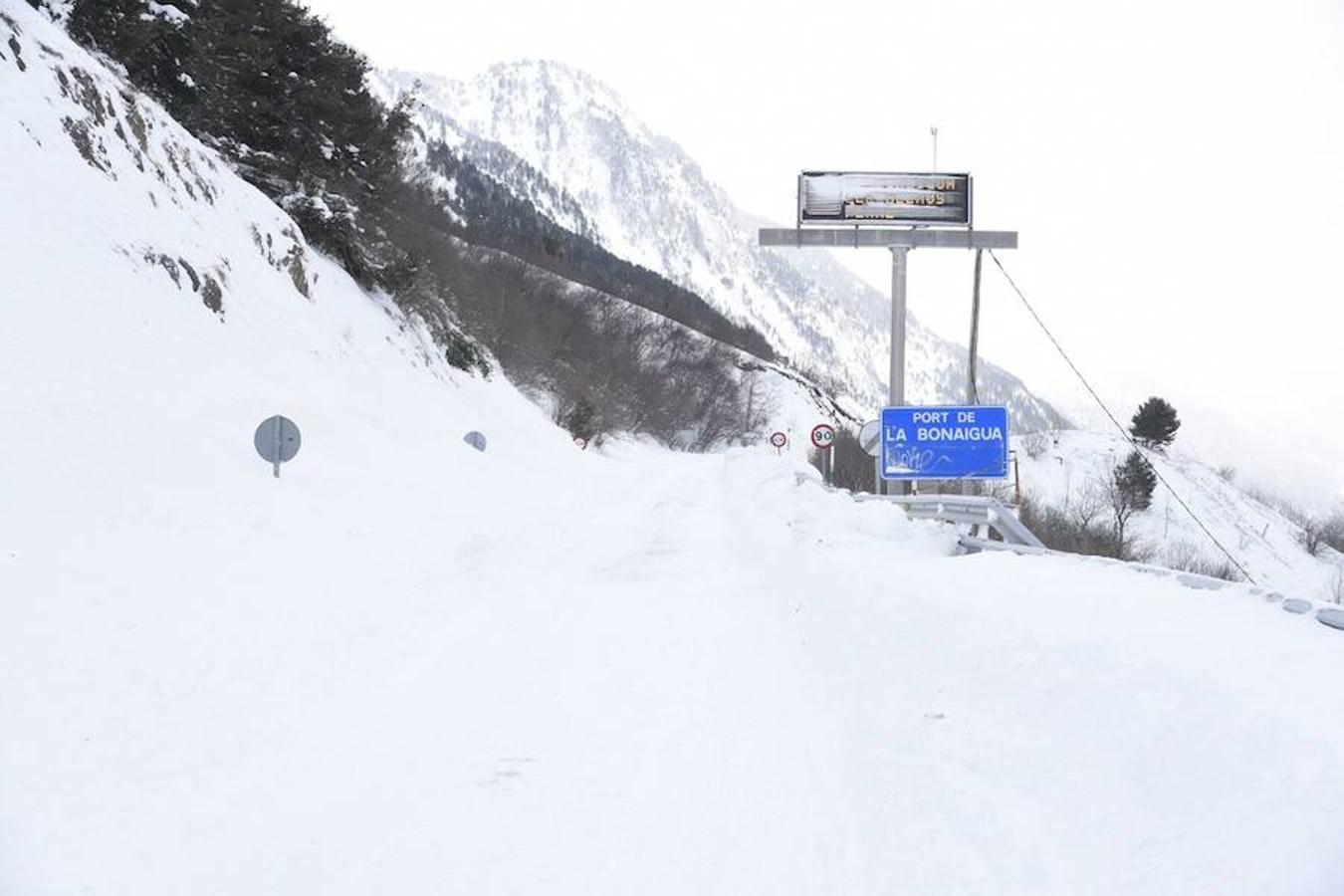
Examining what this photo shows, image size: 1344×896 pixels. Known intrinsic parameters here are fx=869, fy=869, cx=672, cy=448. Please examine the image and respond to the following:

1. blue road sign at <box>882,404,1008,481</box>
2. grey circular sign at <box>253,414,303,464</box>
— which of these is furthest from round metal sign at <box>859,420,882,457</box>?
grey circular sign at <box>253,414,303,464</box>

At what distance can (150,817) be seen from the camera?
382cm

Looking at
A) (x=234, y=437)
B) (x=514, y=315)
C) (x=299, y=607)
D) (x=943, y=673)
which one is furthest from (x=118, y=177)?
(x=514, y=315)

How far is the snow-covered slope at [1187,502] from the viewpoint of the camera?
2474 inches

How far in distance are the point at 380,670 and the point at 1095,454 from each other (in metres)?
92.7

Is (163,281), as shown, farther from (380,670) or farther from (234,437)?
(380,670)

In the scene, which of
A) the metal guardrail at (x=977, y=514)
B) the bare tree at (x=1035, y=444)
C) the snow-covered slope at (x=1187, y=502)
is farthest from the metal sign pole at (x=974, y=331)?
the bare tree at (x=1035, y=444)

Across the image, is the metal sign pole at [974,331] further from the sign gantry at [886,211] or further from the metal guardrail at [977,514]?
the metal guardrail at [977,514]

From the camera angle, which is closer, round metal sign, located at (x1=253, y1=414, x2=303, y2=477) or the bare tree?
round metal sign, located at (x1=253, y1=414, x2=303, y2=477)

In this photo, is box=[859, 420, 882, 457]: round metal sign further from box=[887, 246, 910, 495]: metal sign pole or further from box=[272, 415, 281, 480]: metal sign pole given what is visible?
box=[272, 415, 281, 480]: metal sign pole

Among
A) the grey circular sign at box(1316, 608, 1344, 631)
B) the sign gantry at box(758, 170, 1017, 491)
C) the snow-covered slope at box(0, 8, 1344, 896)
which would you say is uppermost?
the sign gantry at box(758, 170, 1017, 491)

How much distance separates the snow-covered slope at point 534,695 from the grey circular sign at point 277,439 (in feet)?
1.03

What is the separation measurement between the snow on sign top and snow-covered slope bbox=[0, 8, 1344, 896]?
40.3 feet

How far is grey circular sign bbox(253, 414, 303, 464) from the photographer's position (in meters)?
10.3

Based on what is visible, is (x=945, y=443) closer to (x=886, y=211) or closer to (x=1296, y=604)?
(x=886, y=211)
